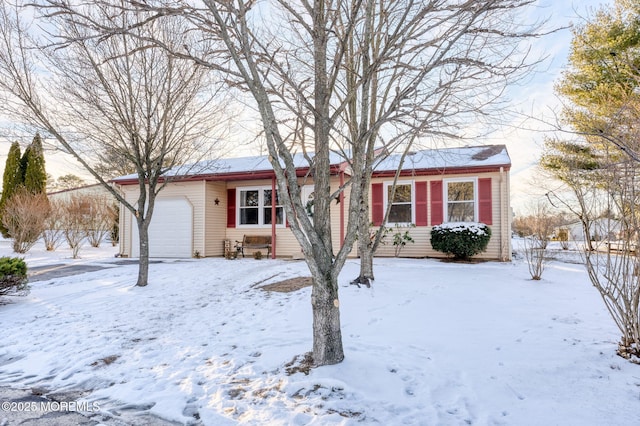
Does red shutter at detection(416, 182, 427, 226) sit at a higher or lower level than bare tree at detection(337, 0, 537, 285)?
lower

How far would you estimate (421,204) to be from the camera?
11875mm

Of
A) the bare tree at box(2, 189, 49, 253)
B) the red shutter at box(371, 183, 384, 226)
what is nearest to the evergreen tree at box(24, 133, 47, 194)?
the bare tree at box(2, 189, 49, 253)

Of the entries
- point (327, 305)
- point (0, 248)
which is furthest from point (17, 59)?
point (0, 248)

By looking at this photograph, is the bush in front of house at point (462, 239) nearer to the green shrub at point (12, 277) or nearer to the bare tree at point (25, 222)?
the green shrub at point (12, 277)

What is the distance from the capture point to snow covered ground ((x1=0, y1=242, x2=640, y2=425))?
2715mm

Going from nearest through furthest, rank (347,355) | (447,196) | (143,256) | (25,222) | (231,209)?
(347,355) → (143,256) → (447,196) → (231,209) → (25,222)

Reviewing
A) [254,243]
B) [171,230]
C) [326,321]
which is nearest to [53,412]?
[326,321]

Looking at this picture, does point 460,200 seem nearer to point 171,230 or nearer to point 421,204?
point 421,204

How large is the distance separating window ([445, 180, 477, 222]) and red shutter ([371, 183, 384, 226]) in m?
2.04

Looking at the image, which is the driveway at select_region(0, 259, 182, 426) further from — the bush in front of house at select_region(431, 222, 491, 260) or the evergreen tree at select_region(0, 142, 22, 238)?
the evergreen tree at select_region(0, 142, 22, 238)

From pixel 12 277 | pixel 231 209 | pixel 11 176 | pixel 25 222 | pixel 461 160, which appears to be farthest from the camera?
pixel 11 176

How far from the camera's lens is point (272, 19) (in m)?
5.82

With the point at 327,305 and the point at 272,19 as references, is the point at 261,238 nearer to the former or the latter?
the point at 272,19

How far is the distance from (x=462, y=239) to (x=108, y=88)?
9.06m
